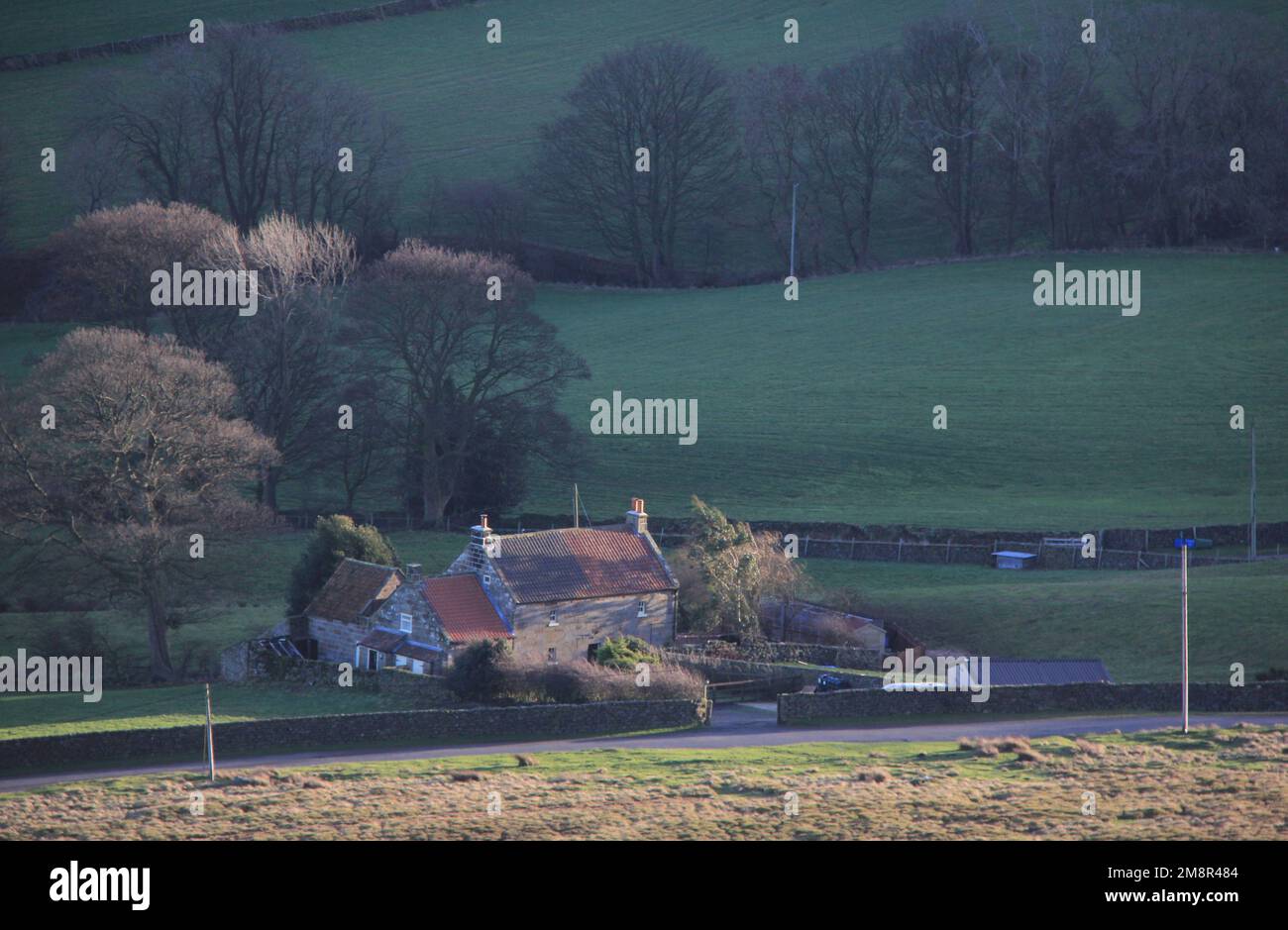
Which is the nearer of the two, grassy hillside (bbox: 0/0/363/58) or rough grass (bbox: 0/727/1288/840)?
rough grass (bbox: 0/727/1288/840)

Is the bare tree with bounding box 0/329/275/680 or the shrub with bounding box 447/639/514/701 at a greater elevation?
the bare tree with bounding box 0/329/275/680

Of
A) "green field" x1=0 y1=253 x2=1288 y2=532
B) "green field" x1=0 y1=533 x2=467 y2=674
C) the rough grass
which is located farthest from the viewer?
"green field" x1=0 y1=253 x2=1288 y2=532

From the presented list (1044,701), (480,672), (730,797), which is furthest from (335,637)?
(1044,701)

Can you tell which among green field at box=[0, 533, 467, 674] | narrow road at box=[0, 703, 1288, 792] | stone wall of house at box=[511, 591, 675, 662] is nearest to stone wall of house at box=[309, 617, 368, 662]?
green field at box=[0, 533, 467, 674]
